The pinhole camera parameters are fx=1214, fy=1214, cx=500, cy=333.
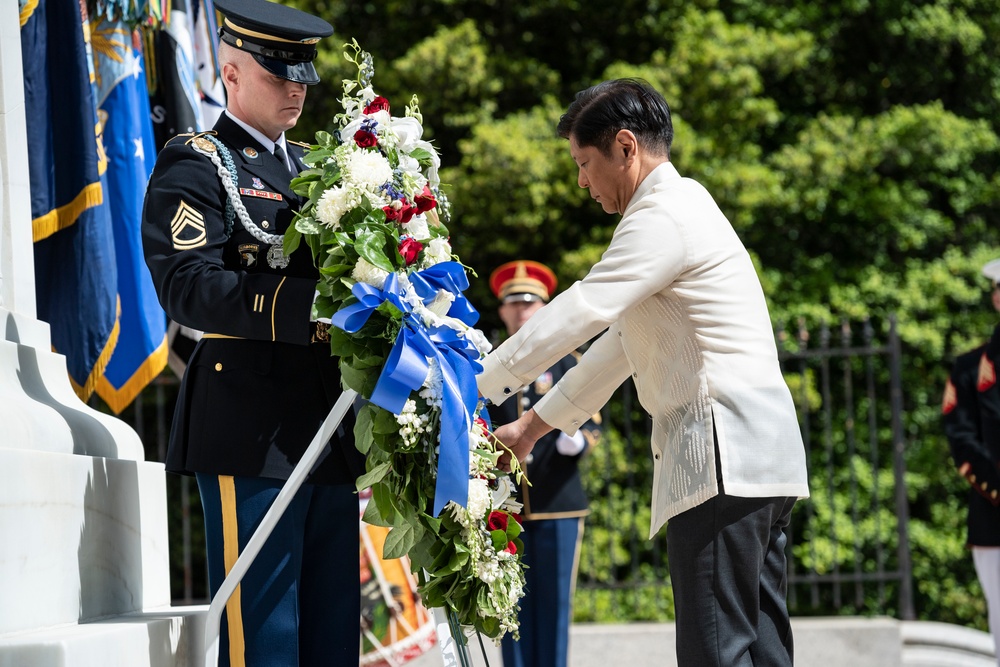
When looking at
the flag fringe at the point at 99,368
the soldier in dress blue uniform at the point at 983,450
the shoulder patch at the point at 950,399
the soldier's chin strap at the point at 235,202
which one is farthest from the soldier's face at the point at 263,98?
the shoulder patch at the point at 950,399

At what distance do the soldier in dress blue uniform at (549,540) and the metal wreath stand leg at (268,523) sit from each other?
3.20 meters

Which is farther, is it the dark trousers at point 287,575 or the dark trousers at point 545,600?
the dark trousers at point 545,600

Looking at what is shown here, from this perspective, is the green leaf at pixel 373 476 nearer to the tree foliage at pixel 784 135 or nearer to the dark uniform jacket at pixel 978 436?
the dark uniform jacket at pixel 978 436

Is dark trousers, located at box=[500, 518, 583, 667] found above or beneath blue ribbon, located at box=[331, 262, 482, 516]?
beneath

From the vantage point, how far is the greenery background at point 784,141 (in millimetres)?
11289

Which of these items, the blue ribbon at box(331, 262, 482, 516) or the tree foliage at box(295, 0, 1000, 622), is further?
the tree foliage at box(295, 0, 1000, 622)

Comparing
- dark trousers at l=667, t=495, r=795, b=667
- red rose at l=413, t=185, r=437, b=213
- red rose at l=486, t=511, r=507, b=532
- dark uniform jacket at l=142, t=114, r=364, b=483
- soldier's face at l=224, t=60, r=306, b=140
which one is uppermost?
soldier's face at l=224, t=60, r=306, b=140

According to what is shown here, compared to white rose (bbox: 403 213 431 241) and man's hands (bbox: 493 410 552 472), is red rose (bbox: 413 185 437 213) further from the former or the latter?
Answer: man's hands (bbox: 493 410 552 472)

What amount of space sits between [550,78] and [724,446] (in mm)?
9677

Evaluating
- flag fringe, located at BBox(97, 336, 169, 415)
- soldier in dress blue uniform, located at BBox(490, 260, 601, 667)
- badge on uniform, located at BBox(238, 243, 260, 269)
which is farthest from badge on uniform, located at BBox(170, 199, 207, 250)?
soldier in dress blue uniform, located at BBox(490, 260, 601, 667)

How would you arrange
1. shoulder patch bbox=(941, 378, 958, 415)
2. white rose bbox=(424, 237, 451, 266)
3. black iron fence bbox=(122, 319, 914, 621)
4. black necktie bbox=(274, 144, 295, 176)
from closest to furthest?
white rose bbox=(424, 237, 451, 266), black necktie bbox=(274, 144, 295, 176), shoulder patch bbox=(941, 378, 958, 415), black iron fence bbox=(122, 319, 914, 621)

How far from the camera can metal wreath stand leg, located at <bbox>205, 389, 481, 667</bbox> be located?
2.51 metres

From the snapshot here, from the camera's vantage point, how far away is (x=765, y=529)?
110 inches

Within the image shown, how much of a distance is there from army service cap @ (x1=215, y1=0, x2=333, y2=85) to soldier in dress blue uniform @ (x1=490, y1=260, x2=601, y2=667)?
3.08 m
